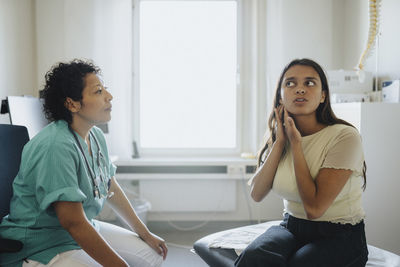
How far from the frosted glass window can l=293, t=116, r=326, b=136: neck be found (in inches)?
63.4

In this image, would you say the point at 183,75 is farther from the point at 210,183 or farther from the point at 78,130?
the point at 78,130

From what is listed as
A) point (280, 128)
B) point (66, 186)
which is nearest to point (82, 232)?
point (66, 186)

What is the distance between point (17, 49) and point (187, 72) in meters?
1.32

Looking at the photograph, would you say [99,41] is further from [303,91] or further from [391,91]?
[391,91]

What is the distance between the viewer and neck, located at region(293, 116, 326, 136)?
1.37 metres

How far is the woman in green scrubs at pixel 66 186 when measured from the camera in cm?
105

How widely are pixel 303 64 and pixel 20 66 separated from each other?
2.08 m

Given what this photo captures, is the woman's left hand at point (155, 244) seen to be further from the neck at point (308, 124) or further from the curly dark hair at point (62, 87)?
the neck at point (308, 124)

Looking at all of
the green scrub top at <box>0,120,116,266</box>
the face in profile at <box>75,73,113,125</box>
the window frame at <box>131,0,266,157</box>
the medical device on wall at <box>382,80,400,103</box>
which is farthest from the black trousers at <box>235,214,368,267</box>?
the window frame at <box>131,0,266,157</box>

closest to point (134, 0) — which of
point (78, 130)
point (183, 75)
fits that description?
point (183, 75)

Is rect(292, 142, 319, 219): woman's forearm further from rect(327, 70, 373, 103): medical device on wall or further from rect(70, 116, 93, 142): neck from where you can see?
rect(327, 70, 373, 103): medical device on wall

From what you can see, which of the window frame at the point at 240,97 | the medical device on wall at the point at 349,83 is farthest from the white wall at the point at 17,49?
the medical device on wall at the point at 349,83

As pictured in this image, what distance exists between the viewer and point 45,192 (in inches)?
41.2

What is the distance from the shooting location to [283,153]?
1.39m
